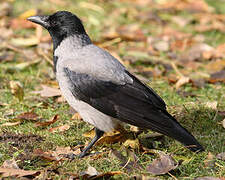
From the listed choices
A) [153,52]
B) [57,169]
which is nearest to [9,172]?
[57,169]

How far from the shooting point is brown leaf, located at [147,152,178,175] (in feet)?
11.2

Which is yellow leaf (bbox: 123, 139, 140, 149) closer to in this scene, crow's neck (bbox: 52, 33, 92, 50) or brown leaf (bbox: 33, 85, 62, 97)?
crow's neck (bbox: 52, 33, 92, 50)

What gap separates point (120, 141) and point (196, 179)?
36.9 inches

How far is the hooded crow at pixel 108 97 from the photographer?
3775 mm

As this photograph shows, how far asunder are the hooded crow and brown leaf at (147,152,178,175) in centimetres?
26

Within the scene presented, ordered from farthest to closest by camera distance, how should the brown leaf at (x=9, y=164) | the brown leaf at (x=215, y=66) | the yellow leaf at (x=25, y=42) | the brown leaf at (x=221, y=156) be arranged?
the yellow leaf at (x=25, y=42), the brown leaf at (x=215, y=66), the brown leaf at (x=221, y=156), the brown leaf at (x=9, y=164)

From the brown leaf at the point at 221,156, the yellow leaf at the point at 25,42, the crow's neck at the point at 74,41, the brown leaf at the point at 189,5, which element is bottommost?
the brown leaf at the point at 221,156

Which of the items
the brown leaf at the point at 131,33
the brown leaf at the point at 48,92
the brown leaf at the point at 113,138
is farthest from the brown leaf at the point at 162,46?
the brown leaf at the point at 113,138

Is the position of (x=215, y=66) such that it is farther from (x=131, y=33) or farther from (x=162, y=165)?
(x=162, y=165)

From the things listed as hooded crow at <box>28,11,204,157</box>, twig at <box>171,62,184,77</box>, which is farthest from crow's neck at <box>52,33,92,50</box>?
twig at <box>171,62,184,77</box>

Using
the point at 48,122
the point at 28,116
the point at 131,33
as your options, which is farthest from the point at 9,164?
the point at 131,33

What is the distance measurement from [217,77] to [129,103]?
242 cm

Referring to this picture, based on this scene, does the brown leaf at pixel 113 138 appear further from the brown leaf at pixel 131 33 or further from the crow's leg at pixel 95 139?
the brown leaf at pixel 131 33

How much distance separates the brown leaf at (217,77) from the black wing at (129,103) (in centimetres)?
→ 198
